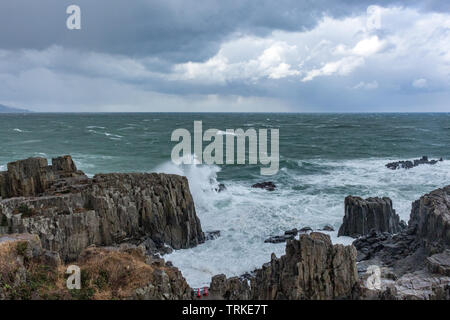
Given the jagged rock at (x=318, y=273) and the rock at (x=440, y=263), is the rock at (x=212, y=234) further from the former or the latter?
the rock at (x=440, y=263)

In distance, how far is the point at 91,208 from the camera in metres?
23.2

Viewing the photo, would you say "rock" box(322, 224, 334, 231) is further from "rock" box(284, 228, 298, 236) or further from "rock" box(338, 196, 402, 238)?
"rock" box(284, 228, 298, 236)

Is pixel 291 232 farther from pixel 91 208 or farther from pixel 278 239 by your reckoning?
pixel 91 208

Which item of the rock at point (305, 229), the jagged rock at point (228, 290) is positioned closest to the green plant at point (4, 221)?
the jagged rock at point (228, 290)

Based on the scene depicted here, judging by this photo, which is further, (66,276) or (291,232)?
(291,232)

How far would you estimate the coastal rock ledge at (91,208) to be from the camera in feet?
68.0

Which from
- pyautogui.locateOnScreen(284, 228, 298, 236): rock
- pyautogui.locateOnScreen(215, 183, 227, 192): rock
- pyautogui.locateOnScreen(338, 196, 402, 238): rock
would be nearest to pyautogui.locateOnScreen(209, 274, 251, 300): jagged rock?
pyautogui.locateOnScreen(284, 228, 298, 236): rock

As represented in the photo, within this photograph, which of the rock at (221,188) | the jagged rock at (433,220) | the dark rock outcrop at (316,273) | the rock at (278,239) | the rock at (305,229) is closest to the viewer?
the dark rock outcrop at (316,273)

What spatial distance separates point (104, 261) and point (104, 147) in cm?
6953

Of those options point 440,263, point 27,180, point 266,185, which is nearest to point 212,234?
point 27,180

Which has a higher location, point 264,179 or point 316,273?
point 316,273
